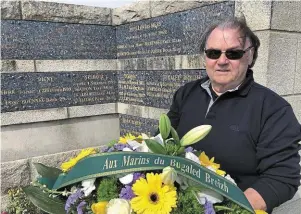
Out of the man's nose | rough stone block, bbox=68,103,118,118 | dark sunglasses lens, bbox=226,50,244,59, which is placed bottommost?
rough stone block, bbox=68,103,118,118

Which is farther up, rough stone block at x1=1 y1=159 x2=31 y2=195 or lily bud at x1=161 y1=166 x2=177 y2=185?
lily bud at x1=161 y1=166 x2=177 y2=185

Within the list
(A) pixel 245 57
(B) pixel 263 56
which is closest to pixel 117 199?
(A) pixel 245 57

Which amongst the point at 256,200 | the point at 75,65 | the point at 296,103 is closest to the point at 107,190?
the point at 256,200

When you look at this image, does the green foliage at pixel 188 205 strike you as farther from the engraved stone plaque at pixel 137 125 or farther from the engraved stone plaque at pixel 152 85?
the engraved stone plaque at pixel 137 125

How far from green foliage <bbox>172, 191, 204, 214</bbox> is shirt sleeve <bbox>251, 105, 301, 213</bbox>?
551 millimetres

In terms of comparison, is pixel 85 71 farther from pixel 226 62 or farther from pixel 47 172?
pixel 47 172

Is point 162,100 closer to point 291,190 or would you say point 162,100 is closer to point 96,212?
point 291,190

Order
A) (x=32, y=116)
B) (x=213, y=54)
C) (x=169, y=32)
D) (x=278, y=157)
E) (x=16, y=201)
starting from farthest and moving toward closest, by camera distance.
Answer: (x=32, y=116) → (x=16, y=201) → (x=169, y=32) → (x=213, y=54) → (x=278, y=157)

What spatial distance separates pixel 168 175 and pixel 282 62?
2.35 meters

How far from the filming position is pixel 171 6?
4.00 m

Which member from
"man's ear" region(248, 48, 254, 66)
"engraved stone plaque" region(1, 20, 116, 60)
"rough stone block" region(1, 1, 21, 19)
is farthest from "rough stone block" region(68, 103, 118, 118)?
"man's ear" region(248, 48, 254, 66)

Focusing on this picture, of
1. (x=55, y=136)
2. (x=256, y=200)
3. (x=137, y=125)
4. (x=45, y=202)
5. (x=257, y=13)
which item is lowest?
(x=55, y=136)

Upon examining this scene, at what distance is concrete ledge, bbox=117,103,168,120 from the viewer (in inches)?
179

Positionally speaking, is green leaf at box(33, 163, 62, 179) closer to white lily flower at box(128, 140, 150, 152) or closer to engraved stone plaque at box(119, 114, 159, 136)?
white lily flower at box(128, 140, 150, 152)
